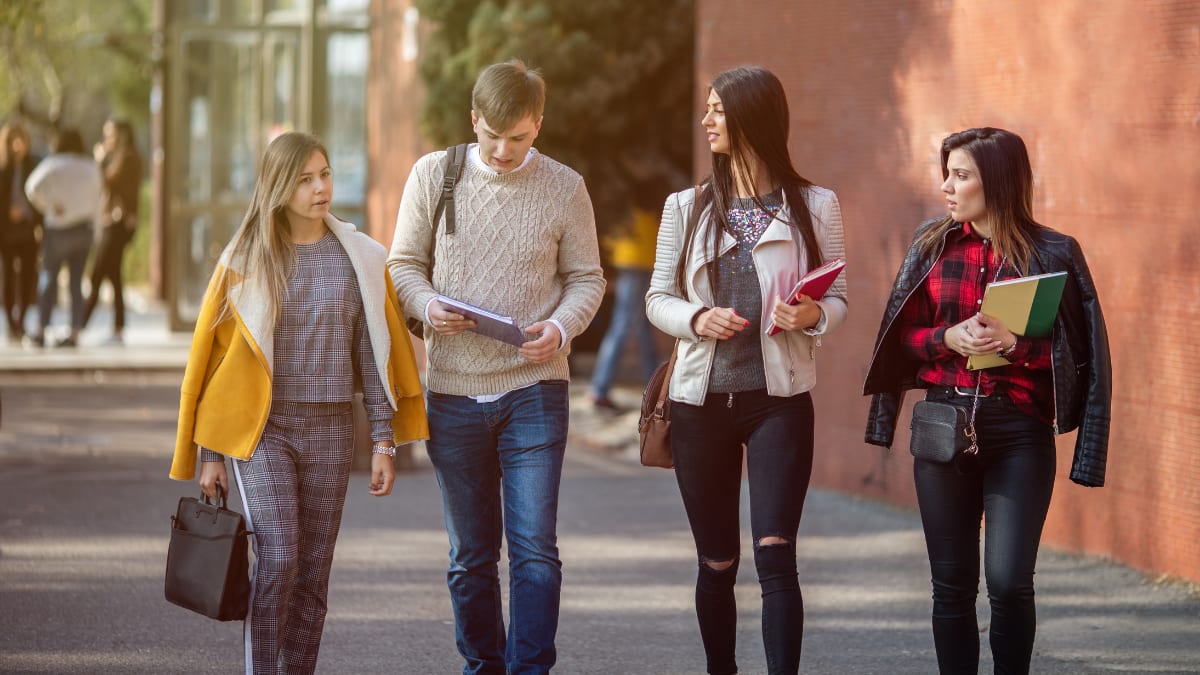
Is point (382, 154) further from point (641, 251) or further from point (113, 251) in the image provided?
point (641, 251)

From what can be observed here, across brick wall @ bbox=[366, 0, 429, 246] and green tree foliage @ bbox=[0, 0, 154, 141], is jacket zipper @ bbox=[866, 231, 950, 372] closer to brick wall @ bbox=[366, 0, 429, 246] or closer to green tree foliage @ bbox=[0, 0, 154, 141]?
brick wall @ bbox=[366, 0, 429, 246]

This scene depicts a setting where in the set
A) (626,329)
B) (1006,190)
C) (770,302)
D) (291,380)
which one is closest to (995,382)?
(1006,190)

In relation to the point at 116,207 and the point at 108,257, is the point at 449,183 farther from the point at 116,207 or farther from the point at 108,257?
the point at 116,207

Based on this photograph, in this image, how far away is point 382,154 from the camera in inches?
683

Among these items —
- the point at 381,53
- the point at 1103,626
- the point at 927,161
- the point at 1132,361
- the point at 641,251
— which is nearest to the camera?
the point at 1103,626

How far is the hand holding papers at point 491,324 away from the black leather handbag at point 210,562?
0.86 m

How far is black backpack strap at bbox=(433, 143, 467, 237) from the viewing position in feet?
16.8

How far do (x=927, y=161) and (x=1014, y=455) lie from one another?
169 inches

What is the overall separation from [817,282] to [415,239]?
1237 millimetres

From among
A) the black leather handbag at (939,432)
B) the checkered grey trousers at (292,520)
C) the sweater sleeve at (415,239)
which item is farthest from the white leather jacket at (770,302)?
the checkered grey trousers at (292,520)

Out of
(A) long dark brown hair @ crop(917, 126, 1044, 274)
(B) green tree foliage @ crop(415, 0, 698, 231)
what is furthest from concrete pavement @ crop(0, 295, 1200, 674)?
(B) green tree foliage @ crop(415, 0, 698, 231)

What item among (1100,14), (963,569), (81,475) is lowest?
(81,475)

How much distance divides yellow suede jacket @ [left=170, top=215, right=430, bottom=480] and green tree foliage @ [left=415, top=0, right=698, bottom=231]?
7946 millimetres

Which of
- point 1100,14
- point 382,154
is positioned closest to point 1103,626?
point 1100,14
